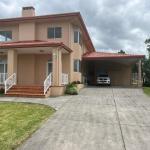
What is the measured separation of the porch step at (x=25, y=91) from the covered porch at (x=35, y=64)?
0.73 ft

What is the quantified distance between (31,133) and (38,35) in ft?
54.3

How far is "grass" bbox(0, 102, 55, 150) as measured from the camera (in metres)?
6.63

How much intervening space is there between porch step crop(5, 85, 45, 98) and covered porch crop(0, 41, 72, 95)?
8.7 inches

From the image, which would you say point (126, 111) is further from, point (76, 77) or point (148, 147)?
point (76, 77)

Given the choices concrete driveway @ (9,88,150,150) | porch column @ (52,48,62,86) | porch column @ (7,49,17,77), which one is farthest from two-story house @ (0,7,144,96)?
concrete driveway @ (9,88,150,150)

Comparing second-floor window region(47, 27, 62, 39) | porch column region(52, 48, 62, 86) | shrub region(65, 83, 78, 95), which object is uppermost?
second-floor window region(47, 27, 62, 39)

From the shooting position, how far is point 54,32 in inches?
876

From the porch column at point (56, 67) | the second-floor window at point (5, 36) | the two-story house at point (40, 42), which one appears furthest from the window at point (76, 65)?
the second-floor window at point (5, 36)

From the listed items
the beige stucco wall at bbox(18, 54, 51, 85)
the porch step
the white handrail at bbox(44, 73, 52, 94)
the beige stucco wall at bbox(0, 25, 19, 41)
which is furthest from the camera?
the beige stucco wall at bbox(0, 25, 19, 41)

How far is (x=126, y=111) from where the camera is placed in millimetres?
11141

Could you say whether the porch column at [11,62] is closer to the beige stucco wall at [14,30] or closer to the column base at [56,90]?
the column base at [56,90]

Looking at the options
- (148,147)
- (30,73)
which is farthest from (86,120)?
(30,73)

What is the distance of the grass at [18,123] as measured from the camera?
21.7 feet

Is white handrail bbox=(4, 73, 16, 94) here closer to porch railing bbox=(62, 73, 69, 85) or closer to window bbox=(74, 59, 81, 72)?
porch railing bbox=(62, 73, 69, 85)
